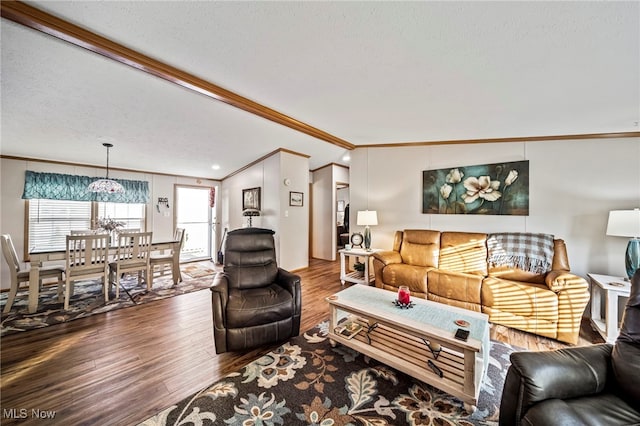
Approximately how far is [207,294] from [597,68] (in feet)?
15.5

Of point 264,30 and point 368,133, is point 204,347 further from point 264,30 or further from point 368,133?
point 368,133

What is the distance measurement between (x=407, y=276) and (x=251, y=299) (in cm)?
202

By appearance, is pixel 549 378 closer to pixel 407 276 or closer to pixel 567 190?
pixel 407 276

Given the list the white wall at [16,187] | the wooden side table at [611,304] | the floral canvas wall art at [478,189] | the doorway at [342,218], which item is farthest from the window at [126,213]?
the wooden side table at [611,304]

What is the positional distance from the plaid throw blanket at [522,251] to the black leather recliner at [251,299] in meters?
2.53

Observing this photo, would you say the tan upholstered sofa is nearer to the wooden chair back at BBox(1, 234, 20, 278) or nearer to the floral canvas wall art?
the floral canvas wall art

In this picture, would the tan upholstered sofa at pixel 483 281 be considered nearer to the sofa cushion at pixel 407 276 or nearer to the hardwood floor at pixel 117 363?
the sofa cushion at pixel 407 276

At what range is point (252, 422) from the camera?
56.2 inches

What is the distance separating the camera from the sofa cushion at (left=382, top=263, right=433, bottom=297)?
10.0ft

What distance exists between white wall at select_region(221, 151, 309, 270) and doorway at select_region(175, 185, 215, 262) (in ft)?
5.95

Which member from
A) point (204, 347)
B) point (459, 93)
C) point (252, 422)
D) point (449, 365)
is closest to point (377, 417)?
point (449, 365)

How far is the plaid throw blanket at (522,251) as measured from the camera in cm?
270

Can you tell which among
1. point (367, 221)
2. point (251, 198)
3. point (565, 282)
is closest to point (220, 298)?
point (367, 221)

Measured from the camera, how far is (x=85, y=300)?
3.26 metres
